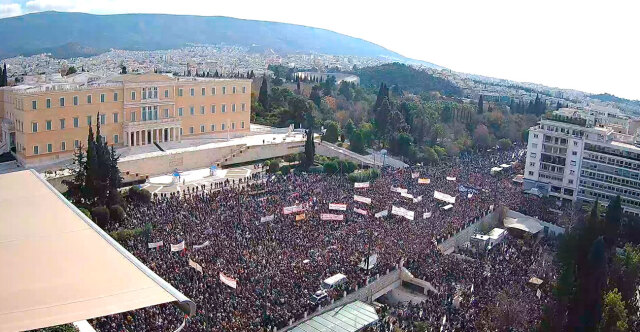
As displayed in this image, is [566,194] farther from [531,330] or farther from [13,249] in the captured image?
[13,249]

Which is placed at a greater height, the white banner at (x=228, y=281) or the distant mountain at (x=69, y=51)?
the distant mountain at (x=69, y=51)

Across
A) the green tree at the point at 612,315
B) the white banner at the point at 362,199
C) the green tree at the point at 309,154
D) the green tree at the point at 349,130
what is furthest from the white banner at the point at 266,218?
the green tree at the point at 349,130

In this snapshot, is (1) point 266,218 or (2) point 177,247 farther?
(1) point 266,218

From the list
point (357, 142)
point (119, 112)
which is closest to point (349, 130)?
point (357, 142)

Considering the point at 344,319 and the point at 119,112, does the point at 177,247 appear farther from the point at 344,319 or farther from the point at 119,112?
the point at 119,112

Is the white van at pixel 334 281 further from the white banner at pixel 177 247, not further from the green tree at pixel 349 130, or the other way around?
the green tree at pixel 349 130

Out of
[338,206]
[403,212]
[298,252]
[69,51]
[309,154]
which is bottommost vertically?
[298,252]

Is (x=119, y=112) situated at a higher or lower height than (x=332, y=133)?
higher
